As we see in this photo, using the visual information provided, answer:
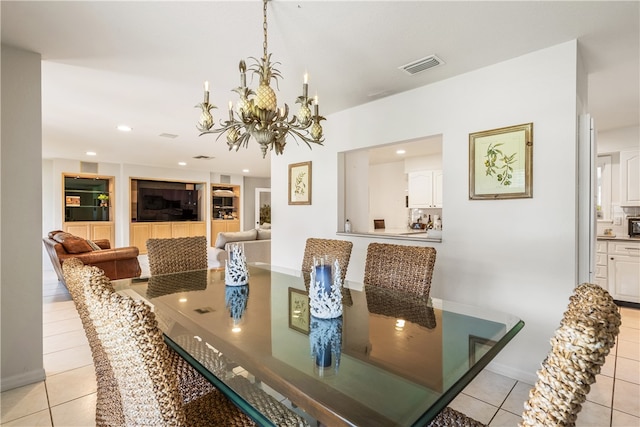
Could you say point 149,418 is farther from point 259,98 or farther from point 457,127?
point 457,127

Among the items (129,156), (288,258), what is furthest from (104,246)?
(288,258)

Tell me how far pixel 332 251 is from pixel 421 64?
1588 millimetres

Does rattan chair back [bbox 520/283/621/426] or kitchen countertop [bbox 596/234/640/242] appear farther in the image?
kitchen countertop [bbox 596/234/640/242]

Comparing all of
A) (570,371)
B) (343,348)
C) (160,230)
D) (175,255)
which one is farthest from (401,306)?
(160,230)

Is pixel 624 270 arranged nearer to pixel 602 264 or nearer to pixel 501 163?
pixel 602 264

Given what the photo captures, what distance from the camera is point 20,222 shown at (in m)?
2.14

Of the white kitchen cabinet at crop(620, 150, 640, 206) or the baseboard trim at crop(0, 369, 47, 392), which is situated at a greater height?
the white kitchen cabinet at crop(620, 150, 640, 206)

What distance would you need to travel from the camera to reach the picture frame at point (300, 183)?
382 cm

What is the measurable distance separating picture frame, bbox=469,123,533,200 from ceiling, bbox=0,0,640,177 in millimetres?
561

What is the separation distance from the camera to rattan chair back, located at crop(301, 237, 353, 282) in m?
2.21

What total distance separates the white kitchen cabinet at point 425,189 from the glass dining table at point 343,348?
4.07 metres

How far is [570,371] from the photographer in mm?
555

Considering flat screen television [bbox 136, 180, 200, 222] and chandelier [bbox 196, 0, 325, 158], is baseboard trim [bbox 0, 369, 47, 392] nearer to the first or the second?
chandelier [bbox 196, 0, 325, 158]

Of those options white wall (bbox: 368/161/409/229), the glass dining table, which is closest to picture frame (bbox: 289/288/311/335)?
the glass dining table
